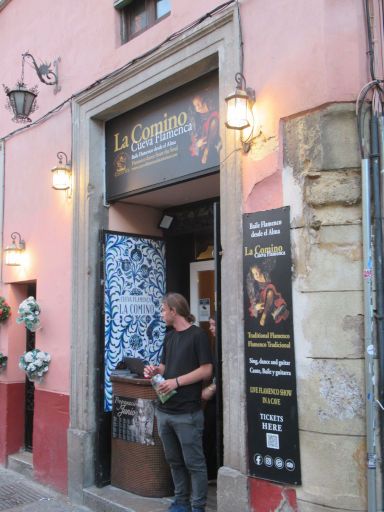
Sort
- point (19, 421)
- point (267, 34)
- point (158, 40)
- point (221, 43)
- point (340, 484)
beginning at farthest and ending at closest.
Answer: point (19, 421), point (158, 40), point (221, 43), point (267, 34), point (340, 484)

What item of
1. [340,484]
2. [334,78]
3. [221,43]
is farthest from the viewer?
[221,43]

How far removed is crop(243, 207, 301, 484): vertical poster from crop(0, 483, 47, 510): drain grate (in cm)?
322

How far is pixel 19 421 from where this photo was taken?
7766mm

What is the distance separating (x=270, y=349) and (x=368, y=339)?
0.76 m

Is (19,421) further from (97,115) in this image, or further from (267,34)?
(267,34)

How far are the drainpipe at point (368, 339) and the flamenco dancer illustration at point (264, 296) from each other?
607mm

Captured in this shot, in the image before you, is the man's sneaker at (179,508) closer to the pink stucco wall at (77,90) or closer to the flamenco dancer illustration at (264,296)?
the flamenco dancer illustration at (264,296)

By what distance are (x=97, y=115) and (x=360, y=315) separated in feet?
13.1

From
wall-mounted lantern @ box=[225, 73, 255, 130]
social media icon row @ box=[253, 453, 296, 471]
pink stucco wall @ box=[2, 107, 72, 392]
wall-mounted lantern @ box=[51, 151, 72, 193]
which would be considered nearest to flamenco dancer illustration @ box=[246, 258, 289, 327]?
social media icon row @ box=[253, 453, 296, 471]

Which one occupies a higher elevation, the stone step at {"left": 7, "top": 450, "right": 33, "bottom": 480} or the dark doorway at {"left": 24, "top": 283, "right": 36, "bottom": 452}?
the dark doorway at {"left": 24, "top": 283, "right": 36, "bottom": 452}

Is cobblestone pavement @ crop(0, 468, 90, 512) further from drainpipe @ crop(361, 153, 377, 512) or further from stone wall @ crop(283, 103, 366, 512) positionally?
drainpipe @ crop(361, 153, 377, 512)

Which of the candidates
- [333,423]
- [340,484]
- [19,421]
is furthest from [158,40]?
[19,421]

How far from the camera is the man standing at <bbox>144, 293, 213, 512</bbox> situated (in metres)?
4.66

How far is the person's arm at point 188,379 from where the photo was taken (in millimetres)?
4668
